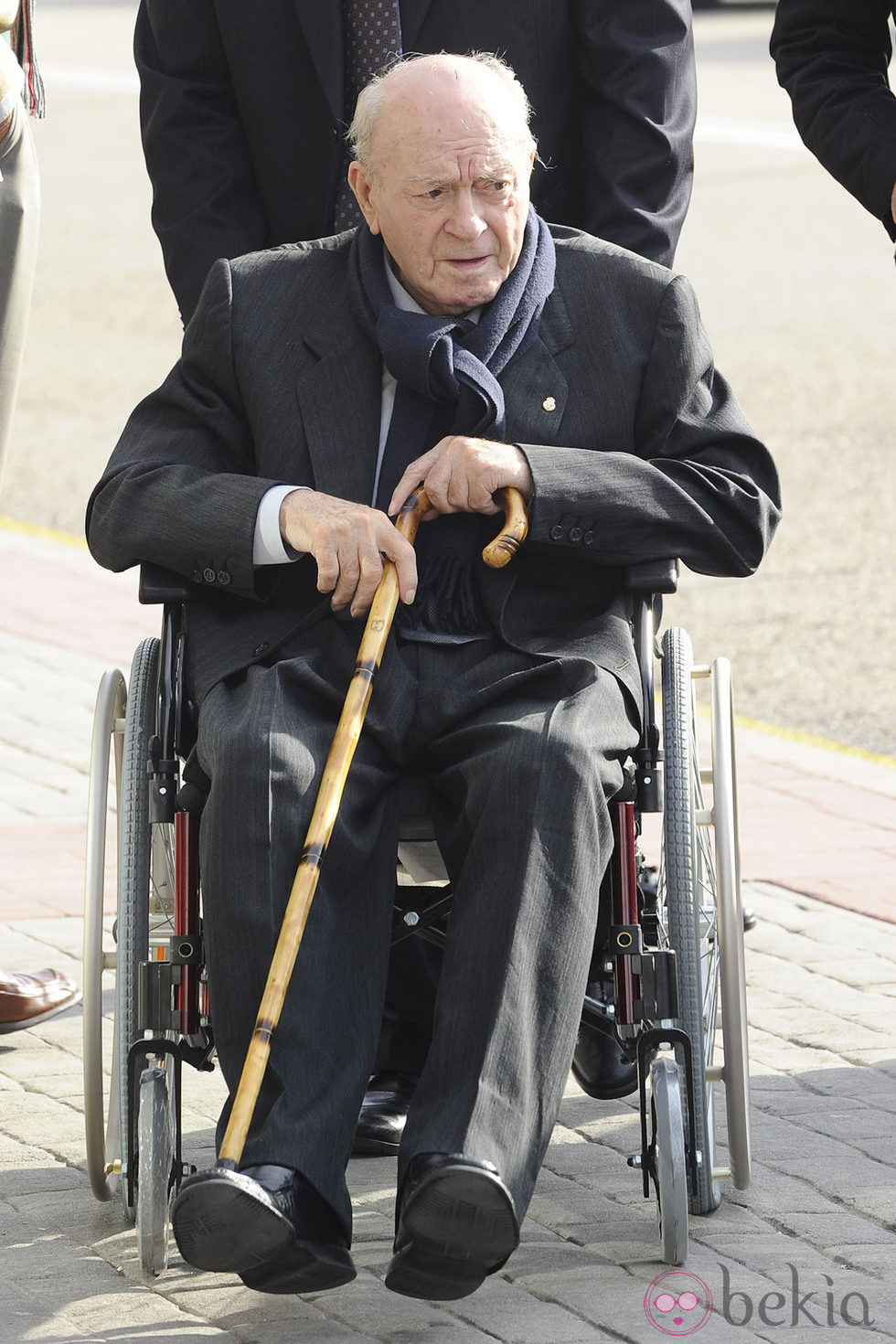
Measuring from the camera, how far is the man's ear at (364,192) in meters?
3.60

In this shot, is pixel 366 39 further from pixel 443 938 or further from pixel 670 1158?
pixel 670 1158

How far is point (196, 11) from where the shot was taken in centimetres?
421

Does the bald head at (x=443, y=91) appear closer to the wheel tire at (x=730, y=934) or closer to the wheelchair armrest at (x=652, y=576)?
the wheelchair armrest at (x=652, y=576)

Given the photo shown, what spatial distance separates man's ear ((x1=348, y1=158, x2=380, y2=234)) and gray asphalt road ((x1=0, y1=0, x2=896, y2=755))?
10.3 ft

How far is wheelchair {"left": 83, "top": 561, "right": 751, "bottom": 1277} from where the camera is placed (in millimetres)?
3180

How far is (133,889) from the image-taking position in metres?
3.31

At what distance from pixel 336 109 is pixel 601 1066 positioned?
1.79 meters

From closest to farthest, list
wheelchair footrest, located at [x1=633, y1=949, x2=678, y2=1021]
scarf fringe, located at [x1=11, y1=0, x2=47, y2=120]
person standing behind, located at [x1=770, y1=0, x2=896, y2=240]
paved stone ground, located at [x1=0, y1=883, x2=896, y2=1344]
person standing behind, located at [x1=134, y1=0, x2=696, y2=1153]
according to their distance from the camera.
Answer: paved stone ground, located at [x1=0, y1=883, x2=896, y2=1344] < wheelchair footrest, located at [x1=633, y1=949, x2=678, y2=1021] < person standing behind, located at [x1=134, y1=0, x2=696, y2=1153] < person standing behind, located at [x1=770, y1=0, x2=896, y2=240] < scarf fringe, located at [x1=11, y1=0, x2=47, y2=120]

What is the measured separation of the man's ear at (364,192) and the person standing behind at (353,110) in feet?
A: 1.40

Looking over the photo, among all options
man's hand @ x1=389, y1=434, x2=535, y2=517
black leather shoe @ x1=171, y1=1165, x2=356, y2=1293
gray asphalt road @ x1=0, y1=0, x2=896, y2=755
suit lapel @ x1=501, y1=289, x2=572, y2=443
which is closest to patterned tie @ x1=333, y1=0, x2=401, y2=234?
suit lapel @ x1=501, y1=289, x2=572, y2=443

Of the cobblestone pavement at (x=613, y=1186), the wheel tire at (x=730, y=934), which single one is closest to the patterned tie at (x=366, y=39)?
the wheel tire at (x=730, y=934)

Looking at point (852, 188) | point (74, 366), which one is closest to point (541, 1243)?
point (852, 188)

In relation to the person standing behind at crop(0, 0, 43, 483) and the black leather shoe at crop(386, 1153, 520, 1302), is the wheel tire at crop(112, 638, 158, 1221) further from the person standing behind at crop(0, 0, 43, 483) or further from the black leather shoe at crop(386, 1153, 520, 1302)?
the person standing behind at crop(0, 0, 43, 483)

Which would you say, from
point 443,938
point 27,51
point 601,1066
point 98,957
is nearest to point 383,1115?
point 601,1066
